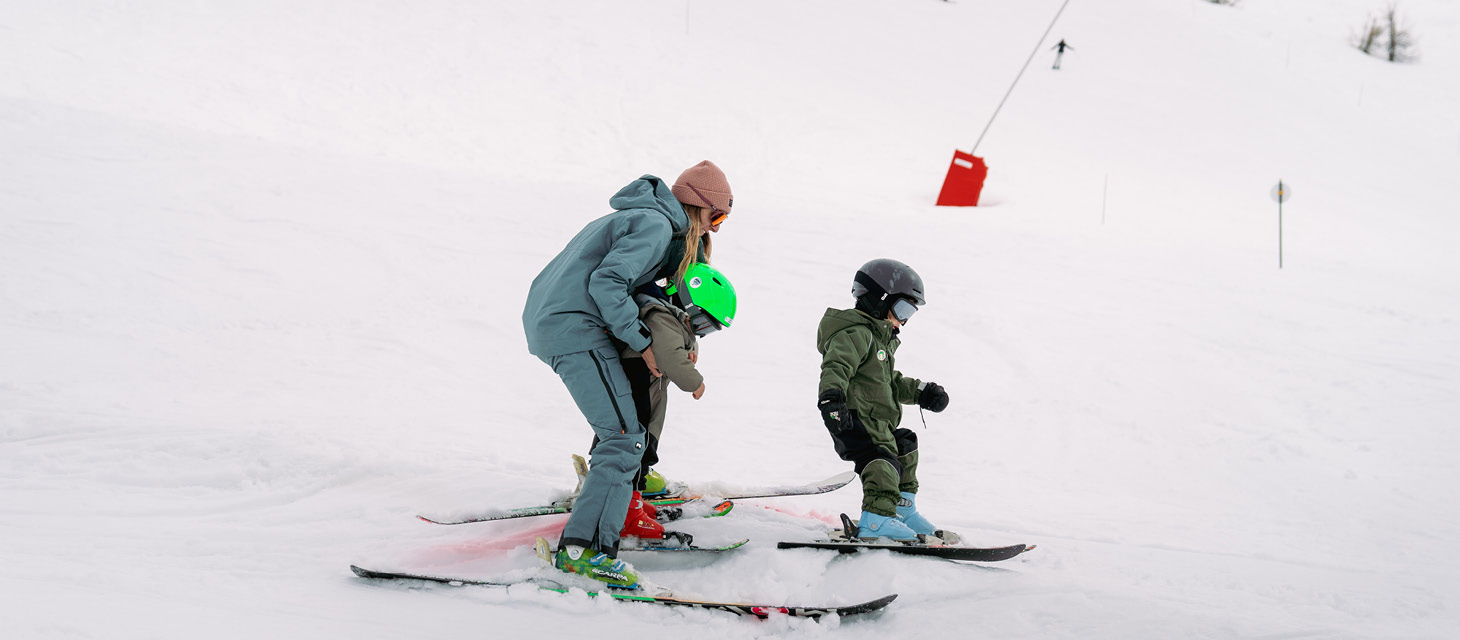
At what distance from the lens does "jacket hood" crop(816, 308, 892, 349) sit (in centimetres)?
Result: 397

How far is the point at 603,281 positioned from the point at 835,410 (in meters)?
1.08

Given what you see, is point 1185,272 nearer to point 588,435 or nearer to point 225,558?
point 588,435

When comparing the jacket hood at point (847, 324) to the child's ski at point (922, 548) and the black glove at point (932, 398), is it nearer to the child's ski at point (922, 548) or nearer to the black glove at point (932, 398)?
the black glove at point (932, 398)

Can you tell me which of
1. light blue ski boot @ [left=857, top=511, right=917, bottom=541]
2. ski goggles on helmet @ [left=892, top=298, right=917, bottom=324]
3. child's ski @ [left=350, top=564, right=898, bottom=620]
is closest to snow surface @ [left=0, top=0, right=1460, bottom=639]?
child's ski @ [left=350, top=564, right=898, bottom=620]

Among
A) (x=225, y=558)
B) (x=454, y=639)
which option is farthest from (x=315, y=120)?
(x=454, y=639)

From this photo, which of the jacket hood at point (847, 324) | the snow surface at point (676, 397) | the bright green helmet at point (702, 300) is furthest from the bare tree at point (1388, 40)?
the bright green helmet at point (702, 300)

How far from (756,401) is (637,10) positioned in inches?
678

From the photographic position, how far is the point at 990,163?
54.6 ft

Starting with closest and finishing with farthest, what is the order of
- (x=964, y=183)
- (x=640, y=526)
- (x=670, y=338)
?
(x=670, y=338) < (x=640, y=526) < (x=964, y=183)

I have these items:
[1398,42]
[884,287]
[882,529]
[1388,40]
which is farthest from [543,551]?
[1388,40]

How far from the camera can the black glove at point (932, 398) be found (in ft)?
13.5

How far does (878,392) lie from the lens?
3992 millimetres

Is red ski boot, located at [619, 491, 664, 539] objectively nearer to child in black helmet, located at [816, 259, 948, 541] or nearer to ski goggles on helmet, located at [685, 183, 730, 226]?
child in black helmet, located at [816, 259, 948, 541]

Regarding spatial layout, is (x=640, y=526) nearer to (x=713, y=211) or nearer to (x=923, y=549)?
(x=923, y=549)
